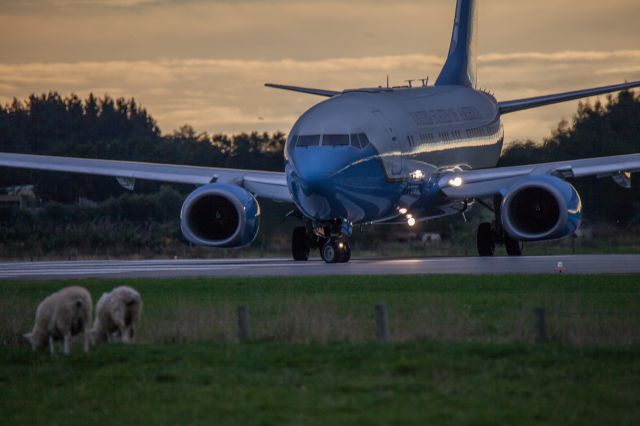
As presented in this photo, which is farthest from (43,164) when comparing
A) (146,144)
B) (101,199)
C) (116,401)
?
(146,144)

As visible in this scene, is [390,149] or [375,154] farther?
[390,149]

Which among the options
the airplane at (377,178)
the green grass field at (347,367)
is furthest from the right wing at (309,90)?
the green grass field at (347,367)

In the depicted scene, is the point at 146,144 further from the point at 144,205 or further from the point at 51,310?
the point at 51,310

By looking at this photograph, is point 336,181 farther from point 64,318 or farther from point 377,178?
point 64,318

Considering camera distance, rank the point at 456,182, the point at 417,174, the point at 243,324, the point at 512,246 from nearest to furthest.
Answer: the point at 243,324
the point at 417,174
the point at 456,182
the point at 512,246

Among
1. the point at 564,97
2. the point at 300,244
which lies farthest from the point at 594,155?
the point at 300,244

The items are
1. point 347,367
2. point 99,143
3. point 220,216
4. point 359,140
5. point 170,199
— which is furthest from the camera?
point 99,143

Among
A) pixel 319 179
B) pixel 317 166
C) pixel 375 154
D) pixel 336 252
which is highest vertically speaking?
pixel 375 154

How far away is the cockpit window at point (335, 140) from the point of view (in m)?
37.4

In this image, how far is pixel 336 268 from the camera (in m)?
34.9

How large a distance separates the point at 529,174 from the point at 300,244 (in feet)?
21.1

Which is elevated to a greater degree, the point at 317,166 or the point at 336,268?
the point at 317,166

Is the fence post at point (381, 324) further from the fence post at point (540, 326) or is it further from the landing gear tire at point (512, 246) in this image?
the landing gear tire at point (512, 246)

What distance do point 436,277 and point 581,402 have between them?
14.8m
